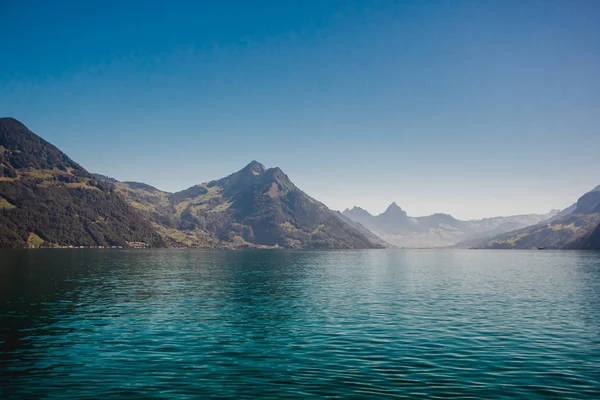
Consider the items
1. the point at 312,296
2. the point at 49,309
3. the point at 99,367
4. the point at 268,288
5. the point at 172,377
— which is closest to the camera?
the point at 172,377

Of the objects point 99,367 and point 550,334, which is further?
point 550,334

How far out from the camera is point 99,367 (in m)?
29.0

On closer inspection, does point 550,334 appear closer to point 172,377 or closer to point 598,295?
point 172,377

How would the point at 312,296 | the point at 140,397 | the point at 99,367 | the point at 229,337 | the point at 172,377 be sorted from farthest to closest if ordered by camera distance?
the point at 312,296
the point at 229,337
the point at 99,367
the point at 172,377
the point at 140,397

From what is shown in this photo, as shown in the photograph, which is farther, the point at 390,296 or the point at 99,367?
the point at 390,296

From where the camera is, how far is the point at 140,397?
23.1 meters

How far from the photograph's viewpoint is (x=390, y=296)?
7238 centimetres

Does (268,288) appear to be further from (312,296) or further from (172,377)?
(172,377)

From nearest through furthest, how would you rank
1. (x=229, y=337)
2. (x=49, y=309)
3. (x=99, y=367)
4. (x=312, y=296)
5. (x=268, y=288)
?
(x=99, y=367) → (x=229, y=337) → (x=49, y=309) → (x=312, y=296) → (x=268, y=288)

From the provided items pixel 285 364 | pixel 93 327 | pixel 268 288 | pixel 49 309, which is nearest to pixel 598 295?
pixel 268 288

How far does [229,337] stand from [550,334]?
33.9m

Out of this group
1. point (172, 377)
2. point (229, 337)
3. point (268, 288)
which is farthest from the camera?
point (268, 288)

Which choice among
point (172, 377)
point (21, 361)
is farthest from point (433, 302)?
point (21, 361)

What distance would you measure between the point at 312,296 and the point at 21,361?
158ft
